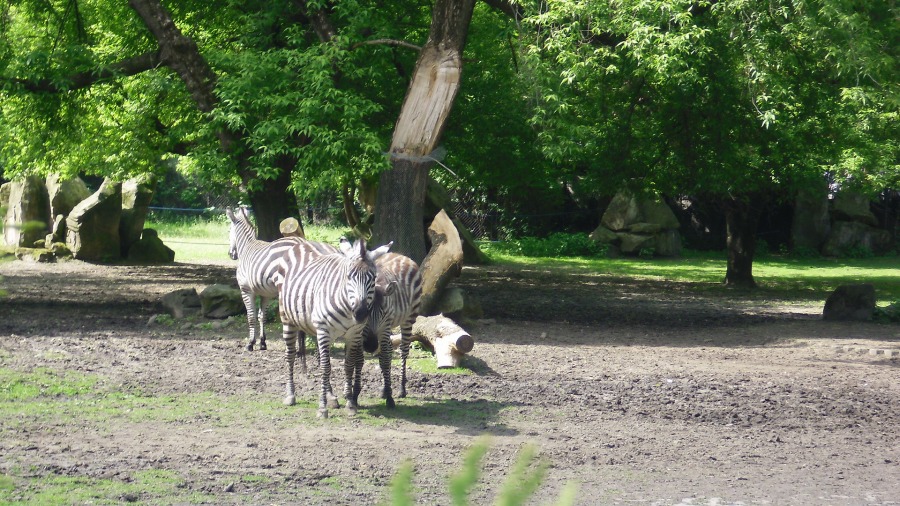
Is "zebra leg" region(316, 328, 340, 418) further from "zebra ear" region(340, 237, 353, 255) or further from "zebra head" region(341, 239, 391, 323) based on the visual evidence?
"zebra ear" region(340, 237, 353, 255)

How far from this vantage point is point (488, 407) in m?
8.93

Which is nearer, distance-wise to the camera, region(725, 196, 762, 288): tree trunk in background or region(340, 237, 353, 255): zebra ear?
region(340, 237, 353, 255): zebra ear

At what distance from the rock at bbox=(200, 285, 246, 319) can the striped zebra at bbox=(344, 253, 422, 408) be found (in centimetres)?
503

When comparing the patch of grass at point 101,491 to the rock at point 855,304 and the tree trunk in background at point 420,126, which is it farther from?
the rock at point 855,304

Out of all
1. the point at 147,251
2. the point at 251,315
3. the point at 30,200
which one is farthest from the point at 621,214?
the point at 251,315

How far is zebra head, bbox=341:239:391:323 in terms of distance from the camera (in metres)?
7.69

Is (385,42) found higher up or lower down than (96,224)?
higher up

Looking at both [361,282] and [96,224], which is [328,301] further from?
[96,224]

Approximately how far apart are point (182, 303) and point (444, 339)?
5115 mm

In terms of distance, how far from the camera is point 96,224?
22266 millimetres

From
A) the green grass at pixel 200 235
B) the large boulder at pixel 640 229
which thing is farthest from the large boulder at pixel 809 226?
the green grass at pixel 200 235

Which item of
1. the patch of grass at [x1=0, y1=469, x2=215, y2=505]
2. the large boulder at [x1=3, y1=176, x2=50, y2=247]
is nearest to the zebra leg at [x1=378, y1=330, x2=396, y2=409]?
the patch of grass at [x1=0, y1=469, x2=215, y2=505]

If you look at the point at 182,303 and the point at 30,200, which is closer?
the point at 182,303

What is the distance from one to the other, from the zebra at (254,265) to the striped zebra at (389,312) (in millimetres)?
1149
